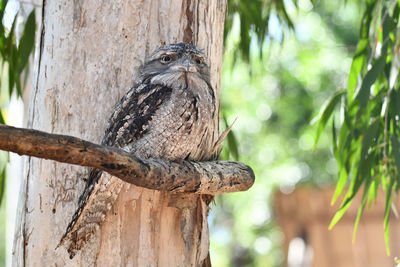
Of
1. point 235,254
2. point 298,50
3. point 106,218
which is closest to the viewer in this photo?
point 106,218

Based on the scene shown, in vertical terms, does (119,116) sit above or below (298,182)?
below

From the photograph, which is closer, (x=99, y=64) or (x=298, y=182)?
(x=99, y=64)

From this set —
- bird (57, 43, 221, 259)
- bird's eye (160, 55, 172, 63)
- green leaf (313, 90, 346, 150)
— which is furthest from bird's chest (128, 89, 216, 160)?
green leaf (313, 90, 346, 150)

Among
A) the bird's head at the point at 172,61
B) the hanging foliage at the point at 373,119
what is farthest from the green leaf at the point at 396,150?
the bird's head at the point at 172,61

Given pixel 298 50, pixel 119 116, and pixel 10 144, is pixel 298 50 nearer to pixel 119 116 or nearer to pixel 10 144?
pixel 119 116

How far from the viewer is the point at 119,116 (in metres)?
2.11

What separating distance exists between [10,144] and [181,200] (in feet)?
2.86

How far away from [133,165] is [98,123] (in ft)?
1.78

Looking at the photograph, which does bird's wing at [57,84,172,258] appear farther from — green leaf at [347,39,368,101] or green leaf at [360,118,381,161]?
green leaf at [347,39,368,101]

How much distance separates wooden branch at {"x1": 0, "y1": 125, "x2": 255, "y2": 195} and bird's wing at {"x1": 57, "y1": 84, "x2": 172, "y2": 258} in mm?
244

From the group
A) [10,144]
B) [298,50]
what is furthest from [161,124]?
[298,50]

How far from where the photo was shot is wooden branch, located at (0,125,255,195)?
1.48m

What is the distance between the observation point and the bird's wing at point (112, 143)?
200cm

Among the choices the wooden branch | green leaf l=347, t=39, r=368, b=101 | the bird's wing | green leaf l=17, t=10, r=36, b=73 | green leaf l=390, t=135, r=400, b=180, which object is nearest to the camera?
the wooden branch
